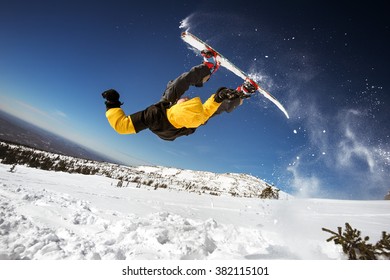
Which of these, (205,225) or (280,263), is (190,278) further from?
(205,225)

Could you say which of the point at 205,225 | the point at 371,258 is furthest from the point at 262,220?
the point at 371,258

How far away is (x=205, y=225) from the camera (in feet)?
11.5

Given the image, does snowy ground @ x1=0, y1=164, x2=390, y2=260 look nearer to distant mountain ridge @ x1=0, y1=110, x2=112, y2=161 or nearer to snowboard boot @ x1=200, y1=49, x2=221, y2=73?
snowboard boot @ x1=200, y1=49, x2=221, y2=73

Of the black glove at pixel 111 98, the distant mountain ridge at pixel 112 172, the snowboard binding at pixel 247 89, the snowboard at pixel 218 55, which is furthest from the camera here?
the distant mountain ridge at pixel 112 172

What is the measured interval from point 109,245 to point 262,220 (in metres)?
2.69

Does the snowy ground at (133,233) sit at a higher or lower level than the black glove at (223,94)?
lower

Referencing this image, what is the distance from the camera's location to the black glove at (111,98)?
7.18 ft

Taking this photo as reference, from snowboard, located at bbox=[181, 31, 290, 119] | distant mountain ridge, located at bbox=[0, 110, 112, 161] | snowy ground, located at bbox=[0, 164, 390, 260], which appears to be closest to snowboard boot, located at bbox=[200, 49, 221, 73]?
snowboard, located at bbox=[181, 31, 290, 119]

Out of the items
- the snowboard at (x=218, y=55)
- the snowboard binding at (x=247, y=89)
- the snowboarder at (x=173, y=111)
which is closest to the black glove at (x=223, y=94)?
the snowboarder at (x=173, y=111)

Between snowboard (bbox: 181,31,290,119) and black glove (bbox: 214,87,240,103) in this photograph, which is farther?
snowboard (bbox: 181,31,290,119)

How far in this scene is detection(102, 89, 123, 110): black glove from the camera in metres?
2.19

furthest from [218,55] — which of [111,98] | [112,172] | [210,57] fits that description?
[112,172]

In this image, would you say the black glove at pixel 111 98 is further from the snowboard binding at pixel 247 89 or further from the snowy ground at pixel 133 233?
the snowy ground at pixel 133 233

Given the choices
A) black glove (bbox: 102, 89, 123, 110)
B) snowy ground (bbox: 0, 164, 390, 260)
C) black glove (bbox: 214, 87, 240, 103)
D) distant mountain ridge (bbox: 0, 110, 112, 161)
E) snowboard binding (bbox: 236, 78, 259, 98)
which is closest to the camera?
black glove (bbox: 102, 89, 123, 110)
